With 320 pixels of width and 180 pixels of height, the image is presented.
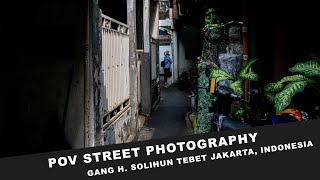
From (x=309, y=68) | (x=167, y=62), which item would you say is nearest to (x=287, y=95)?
(x=309, y=68)

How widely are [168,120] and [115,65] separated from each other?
5.03 metres

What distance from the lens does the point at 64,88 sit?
6.31 meters

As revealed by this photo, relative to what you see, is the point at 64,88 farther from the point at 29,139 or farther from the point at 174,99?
the point at 174,99

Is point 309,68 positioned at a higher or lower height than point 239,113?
higher

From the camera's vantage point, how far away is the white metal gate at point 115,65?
7.77m

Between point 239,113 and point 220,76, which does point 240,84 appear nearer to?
point 220,76

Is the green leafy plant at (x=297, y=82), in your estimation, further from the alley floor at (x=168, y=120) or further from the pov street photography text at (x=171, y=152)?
the alley floor at (x=168, y=120)

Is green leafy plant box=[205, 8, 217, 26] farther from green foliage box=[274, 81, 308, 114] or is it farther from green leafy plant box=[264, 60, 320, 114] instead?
green foliage box=[274, 81, 308, 114]

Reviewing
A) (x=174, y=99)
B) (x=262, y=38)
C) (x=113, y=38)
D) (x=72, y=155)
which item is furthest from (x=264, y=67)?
(x=174, y=99)

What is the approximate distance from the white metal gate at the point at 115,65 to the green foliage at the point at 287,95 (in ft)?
12.3

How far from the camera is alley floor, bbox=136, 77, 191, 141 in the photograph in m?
11.3

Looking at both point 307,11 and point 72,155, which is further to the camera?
point 307,11

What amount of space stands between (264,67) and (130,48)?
372cm

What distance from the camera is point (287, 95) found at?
444cm
